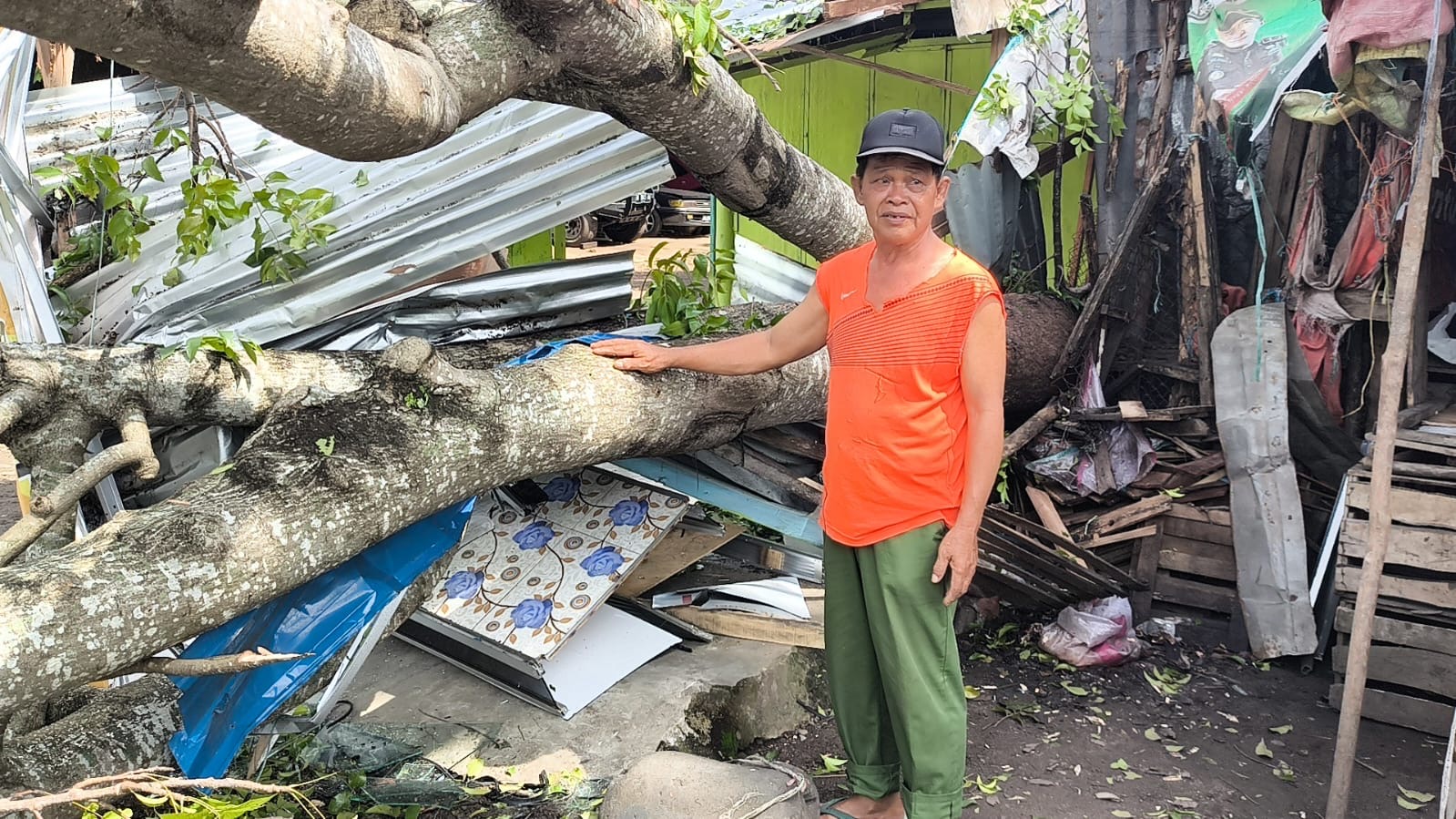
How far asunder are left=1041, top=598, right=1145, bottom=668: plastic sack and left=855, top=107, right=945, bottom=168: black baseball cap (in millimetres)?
2968

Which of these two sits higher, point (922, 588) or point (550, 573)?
point (922, 588)

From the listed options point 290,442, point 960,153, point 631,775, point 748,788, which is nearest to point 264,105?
point 290,442

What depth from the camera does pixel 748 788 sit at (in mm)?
2848

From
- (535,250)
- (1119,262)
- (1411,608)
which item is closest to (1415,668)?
(1411,608)

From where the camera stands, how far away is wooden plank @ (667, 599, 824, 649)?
4.30 meters

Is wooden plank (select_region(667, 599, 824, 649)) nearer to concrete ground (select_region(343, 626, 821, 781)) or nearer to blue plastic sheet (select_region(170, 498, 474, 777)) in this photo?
concrete ground (select_region(343, 626, 821, 781))

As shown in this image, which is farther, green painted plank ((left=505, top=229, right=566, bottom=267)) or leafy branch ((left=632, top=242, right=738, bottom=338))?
green painted plank ((left=505, top=229, right=566, bottom=267))

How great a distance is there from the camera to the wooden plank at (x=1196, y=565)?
523 centimetres

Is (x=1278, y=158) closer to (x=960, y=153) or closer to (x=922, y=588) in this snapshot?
(x=960, y=153)

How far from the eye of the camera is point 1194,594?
533 cm

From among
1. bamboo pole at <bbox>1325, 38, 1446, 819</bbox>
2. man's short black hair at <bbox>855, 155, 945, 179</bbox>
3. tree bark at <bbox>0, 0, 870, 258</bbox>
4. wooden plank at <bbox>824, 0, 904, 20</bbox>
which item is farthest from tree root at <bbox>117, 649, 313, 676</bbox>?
wooden plank at <bbox>824, 0, 904, 20</bbox>

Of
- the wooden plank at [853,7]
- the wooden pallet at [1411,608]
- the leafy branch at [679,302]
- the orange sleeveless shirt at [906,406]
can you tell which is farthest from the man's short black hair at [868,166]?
the wooden plank at [853,7]

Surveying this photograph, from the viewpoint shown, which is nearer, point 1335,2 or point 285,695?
point 285,695

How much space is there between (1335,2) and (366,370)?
376cm
